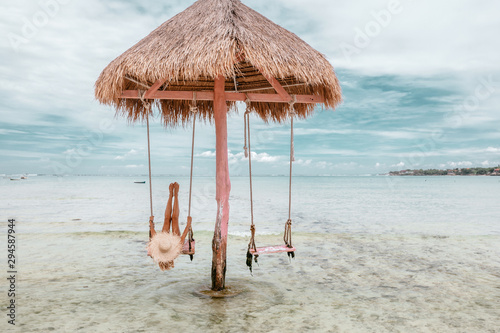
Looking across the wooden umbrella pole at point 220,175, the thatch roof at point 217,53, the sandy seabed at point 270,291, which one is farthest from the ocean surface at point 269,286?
the thatch roof at point 217,53

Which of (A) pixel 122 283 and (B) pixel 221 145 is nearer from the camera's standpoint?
(B) pixel 221 145

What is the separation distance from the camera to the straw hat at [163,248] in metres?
3.71

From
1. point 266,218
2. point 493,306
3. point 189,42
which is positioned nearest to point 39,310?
point 189,42

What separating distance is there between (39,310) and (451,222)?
13.2 meters

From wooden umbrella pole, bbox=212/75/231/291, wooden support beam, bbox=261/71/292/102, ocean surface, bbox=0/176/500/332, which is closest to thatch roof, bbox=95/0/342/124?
wooden support beam, bbox=261/71/292/102

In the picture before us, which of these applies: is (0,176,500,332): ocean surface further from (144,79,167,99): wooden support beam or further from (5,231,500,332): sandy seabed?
(144,79,167,99): wooden support beam

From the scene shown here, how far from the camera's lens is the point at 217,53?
3520 mm

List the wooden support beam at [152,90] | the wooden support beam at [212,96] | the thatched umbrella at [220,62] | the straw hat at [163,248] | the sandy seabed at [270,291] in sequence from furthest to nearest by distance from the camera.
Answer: the wooden support beam at [212,96], the wooden support beam at [152,90], the straw hat at [163,248], the thatched umbrella at [220,62], the sandy seabed at [270,291]

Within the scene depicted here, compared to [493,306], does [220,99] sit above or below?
above

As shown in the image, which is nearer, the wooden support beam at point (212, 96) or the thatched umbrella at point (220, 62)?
the thatched umbrella at point (220, 62)

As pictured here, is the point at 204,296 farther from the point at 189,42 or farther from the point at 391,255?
the point at 391,255

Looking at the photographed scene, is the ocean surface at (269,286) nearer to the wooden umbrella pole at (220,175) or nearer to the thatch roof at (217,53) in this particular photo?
the wooden umbrella pole at (220,175)

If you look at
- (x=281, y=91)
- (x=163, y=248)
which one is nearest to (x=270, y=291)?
(x=163, y=248)

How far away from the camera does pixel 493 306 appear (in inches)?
159
